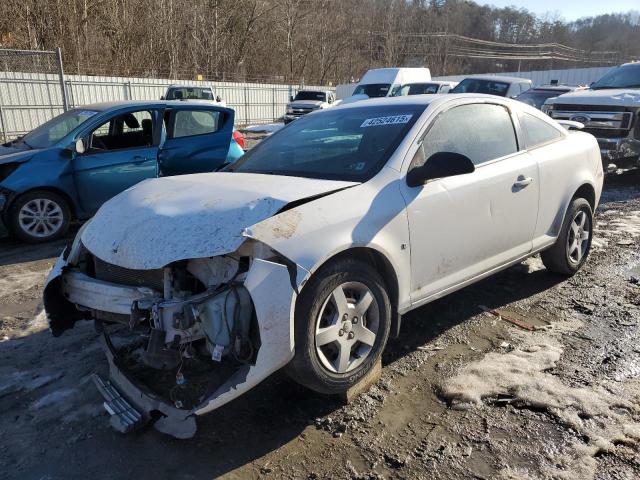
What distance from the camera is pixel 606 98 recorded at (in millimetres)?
9297

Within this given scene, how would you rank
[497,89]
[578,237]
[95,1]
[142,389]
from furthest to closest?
1. [95,1]
2. [497,89]
3. [578,237]
4. [142,389]

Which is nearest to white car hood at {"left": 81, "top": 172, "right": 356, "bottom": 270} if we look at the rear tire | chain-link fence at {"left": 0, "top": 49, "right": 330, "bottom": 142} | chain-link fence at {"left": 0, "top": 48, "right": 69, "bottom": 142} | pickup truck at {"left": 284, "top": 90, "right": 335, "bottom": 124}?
the rear tire

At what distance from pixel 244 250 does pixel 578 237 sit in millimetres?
3708

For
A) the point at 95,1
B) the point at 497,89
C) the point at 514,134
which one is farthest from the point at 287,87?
the point at 514,134

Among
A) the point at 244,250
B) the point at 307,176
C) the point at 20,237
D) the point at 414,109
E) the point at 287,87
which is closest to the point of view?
the point at 244,250

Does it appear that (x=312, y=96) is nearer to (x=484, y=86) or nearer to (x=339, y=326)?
(x=484, y=86)

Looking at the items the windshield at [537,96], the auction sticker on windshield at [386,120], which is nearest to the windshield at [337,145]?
the auction sticker on windshield at [386,120]

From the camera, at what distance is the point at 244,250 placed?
2.62m

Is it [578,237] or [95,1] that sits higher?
[95,1]

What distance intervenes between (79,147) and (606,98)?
28.7 feet

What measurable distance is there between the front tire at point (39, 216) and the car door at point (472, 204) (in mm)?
4975

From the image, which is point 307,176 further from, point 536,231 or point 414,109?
point 536,231

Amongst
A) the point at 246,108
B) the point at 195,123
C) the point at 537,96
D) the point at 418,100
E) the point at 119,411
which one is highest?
the point at 418,100

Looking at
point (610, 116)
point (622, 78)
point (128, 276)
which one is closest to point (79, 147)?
point (128, 276)
